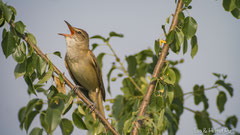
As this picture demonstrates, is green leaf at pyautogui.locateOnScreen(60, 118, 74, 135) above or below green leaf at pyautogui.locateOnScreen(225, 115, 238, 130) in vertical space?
above

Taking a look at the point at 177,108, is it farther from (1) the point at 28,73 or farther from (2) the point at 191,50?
(1) the point at 28,73

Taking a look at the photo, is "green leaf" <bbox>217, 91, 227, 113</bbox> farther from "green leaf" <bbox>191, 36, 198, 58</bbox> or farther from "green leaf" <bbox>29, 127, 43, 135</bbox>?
"green leaf" <bbox>29, 127, 43, 135</bbox>

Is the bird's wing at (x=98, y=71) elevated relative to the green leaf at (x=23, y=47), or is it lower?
lower

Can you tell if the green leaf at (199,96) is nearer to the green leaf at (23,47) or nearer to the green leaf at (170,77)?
the green leaf at (170,77)

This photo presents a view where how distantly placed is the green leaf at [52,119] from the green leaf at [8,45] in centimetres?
81

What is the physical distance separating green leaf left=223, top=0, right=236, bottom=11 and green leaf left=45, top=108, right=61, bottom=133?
6.62 ft

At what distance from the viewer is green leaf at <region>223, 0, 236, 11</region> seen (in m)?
2.88

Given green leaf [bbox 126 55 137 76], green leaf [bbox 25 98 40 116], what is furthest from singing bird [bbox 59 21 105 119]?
green leaf [bbox 25 98 40 116]

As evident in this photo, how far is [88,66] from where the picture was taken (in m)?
5.76

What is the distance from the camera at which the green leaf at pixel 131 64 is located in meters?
4.64

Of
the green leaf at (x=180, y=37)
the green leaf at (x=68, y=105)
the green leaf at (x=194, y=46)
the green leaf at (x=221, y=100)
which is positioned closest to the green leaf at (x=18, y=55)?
the green leaf at (x=68, y=105)

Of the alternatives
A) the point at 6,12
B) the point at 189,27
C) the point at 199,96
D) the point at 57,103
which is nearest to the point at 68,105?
the point at 57,103

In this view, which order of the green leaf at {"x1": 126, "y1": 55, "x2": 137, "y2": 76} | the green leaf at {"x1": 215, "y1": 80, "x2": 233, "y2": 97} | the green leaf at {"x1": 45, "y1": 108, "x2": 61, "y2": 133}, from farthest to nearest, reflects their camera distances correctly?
the green leaf at {"x1": 126, "y1": 55, "x2": 137, "y2": 76} < the green leaf at {"x1": 215, "y1": 80, "x2": 233, "y2": 97} < the green leaf at {"x1": 45, "y1": 108, "x2": 61, "y2": 133}

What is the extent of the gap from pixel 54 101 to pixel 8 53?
0.70 m
